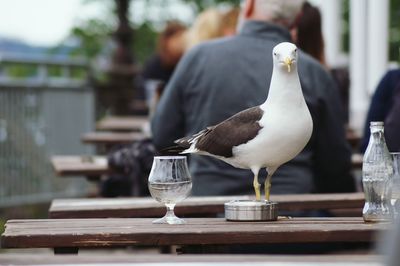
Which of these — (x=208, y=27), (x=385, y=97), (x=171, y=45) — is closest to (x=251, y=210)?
(x=385, y=97)

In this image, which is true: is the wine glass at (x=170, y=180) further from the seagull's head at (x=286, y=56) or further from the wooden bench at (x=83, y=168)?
the wooden bench at (x=83, y=168)

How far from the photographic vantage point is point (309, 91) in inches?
153

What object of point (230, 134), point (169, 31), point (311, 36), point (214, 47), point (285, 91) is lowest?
point (230, 134)

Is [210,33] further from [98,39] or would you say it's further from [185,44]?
[98,39]

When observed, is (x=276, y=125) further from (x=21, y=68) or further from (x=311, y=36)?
(x=21, y=68)

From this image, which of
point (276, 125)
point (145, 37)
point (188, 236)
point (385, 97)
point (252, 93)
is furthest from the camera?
point (145, 37)

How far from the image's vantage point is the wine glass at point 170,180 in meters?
2.72

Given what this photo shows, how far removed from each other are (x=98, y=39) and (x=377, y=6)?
60.0 ft

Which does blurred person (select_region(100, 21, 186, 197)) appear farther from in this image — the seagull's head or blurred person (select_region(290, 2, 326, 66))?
the seagull's head

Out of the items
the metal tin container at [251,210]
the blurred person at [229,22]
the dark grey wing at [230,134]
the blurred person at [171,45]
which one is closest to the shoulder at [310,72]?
the dark grey wing at [230,134]

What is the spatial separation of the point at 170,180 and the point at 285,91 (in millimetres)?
371

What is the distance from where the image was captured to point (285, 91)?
8.82ft

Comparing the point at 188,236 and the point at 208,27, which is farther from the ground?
the point at 208,27

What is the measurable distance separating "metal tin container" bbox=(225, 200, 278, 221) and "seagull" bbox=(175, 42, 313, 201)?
0.26 ft
